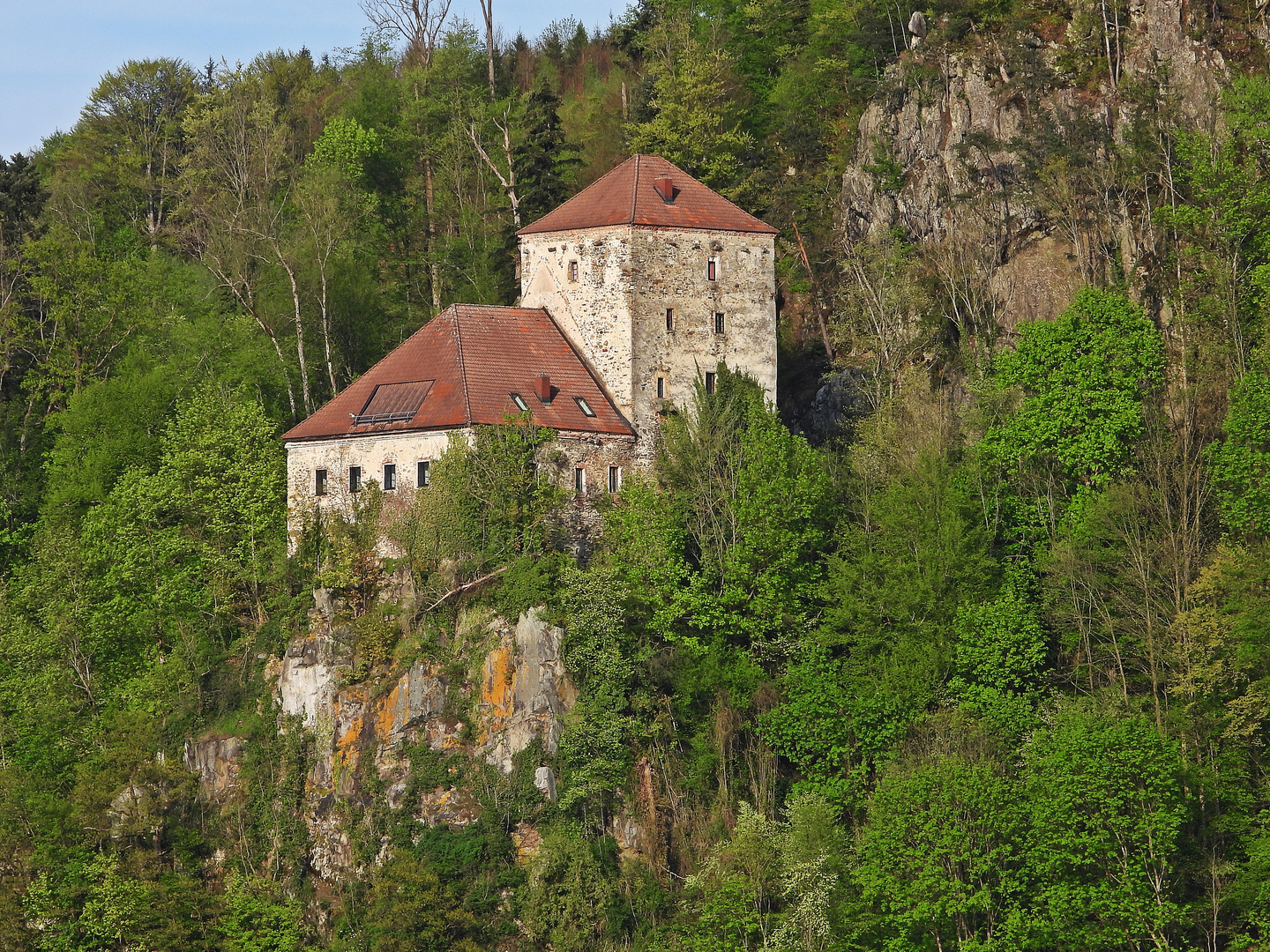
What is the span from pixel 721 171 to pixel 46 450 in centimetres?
2575

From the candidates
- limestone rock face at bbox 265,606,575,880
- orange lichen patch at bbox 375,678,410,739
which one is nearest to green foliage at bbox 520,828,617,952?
limestone rock face at bbox 265,606,575,880

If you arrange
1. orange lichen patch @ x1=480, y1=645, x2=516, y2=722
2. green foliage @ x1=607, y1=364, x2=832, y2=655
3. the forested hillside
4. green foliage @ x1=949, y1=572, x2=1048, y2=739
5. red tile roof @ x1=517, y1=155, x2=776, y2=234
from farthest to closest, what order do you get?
red tile roof @ x1=517, y1=155, x2=776, y2=234 < green foliage @ x1=607, y1=364, x2=832, y2=655 < orange lichen patch @ x1=480, y1=645, x2=516, y2=722 < green foliage @ x1=949, y1=572, x2=1048, y2=739 < the forested hillside

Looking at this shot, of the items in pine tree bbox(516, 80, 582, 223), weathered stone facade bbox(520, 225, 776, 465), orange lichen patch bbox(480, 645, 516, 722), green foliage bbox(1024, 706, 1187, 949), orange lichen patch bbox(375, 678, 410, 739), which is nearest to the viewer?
green foliage bbox(1024, 706, 1187, 949)

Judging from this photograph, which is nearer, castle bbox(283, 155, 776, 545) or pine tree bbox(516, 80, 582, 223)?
castle bbox(283, 155, 776, 545)

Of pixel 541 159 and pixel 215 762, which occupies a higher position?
pixel 541 159

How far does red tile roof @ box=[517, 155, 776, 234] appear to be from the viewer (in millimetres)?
52969

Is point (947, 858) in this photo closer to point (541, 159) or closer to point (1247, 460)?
point (1247, 460)

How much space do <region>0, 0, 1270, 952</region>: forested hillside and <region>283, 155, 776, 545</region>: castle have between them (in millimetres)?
1474


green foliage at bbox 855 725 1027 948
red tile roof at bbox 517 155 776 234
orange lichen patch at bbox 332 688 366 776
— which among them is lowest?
green foliage at bbox 855 725 1027 948

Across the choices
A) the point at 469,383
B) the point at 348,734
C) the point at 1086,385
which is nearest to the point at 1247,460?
the point at 1086,385

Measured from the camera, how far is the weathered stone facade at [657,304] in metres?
51.8

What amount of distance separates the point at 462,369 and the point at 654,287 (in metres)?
6.62

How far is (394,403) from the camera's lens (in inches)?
1960

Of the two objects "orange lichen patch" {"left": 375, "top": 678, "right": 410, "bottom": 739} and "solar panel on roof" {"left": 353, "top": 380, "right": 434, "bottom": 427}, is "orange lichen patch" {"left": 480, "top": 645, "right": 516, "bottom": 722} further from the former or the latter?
"solar panel on roof" {"left": 353, "top": 380, "right": 434, "bottom": 427}
